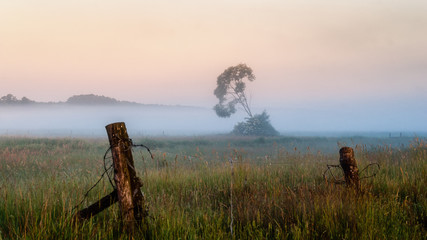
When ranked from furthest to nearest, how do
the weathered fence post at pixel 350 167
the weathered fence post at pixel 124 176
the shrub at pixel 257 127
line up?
1. the shrub at pixel 257 127
2. the weathered fence post at pixel 350 167
3. the weathered fence post at pixel 124 176

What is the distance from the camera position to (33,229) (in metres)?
3.10

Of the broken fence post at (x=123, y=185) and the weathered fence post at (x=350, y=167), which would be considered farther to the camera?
the weathered fence post at (x=350, y=167)

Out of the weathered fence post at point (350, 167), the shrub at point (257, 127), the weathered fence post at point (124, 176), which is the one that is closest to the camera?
the weathered fence post at point (124, 176)

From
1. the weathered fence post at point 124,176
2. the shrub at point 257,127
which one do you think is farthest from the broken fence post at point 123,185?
the shrub at point 257,127

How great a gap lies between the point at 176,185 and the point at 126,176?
335 cm

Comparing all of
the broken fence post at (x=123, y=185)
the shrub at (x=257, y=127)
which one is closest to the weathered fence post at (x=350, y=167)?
the broken fence post at (x=123, y=185)

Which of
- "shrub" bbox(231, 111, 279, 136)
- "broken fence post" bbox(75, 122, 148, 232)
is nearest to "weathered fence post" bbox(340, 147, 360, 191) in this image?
"broken fence post" bbox(75, 122, 148, 232)

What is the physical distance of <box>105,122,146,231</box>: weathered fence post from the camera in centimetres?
316

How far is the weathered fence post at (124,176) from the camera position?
316cm

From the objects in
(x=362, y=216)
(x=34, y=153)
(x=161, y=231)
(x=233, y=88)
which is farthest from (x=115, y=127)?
(x=233, y=88)

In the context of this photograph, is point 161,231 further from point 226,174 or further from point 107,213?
point 226,174

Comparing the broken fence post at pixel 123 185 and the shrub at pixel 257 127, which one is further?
the shrub at pixel 257 127

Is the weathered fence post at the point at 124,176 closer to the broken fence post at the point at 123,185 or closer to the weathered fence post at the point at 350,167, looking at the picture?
the broken fence post at the point at 123,185

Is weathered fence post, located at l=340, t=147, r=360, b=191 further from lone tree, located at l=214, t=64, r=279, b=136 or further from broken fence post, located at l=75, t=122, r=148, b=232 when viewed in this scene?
lone tree, located at l=214, t=64, r=279, b=136
